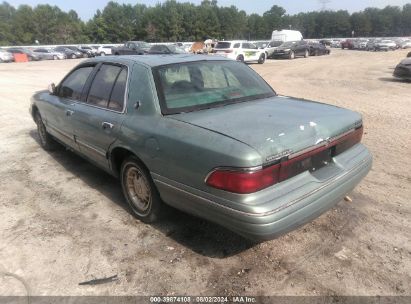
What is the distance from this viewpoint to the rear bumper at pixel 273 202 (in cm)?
267

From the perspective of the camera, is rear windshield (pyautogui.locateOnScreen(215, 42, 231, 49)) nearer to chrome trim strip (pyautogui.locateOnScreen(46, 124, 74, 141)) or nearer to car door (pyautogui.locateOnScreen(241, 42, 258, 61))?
car door (pyautogui.locateOnScreen(241, 42, 258, 61))

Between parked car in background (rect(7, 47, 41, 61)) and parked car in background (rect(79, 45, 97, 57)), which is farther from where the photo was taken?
parked car in background (rect(79, 45, 97, 57))

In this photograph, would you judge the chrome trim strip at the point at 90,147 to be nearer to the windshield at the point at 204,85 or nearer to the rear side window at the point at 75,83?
the rear side window at the point at 75,83

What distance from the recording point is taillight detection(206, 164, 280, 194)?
2.64m

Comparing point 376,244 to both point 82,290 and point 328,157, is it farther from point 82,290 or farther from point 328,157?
point 82,290

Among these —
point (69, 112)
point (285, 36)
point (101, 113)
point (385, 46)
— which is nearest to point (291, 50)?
point (285, 36)

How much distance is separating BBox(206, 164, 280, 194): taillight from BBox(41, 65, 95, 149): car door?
→ 258 cm

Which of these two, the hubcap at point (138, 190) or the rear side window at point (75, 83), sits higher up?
the rear side window at point (75, 83)

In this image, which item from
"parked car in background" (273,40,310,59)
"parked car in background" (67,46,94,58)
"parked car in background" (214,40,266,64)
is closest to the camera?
"parked car in background" (214,40,266,64)

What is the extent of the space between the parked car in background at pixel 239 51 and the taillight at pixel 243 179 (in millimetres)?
23639

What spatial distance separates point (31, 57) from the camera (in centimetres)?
3897

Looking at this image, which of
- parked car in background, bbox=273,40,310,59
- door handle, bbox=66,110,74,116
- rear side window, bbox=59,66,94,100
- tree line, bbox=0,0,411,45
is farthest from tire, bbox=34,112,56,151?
tree line, bbox=0,0,411,45

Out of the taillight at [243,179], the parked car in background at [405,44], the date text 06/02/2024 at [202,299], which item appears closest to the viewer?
the taillight at [243,179]

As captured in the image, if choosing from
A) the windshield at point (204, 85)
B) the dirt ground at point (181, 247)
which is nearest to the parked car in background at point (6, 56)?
the dirt ground at point (181, 247)
